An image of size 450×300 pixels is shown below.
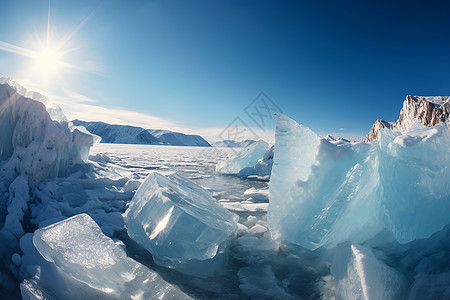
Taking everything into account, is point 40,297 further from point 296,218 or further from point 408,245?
point 408,245

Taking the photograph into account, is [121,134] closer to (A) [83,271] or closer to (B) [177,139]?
(B) [177,139]

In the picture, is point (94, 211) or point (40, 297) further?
point (94, 211)

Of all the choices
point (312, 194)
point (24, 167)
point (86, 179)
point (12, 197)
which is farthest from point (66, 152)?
point (312, 194)

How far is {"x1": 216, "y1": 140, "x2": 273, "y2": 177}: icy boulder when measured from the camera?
9.85 metres

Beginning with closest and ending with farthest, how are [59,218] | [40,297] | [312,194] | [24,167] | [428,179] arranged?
[40,297]
[428,179]
[312,194]
[59,218]
[24,167]

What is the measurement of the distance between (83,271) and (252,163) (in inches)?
361

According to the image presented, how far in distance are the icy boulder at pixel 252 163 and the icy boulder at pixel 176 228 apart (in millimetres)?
6771

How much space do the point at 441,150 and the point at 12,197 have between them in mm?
5108

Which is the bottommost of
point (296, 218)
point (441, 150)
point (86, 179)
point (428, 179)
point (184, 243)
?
point (86, 179)

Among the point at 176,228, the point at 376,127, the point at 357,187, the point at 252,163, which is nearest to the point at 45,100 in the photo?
the point at 176,228

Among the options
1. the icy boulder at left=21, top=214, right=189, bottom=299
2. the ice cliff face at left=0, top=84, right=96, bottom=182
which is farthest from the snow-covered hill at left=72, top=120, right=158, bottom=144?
→ the icy boulder at left=21, top=214, right=189, bottom=299

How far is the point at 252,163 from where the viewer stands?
34.7 feet

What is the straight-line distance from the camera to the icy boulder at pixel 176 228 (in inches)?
90.0

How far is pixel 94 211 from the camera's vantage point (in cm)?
352
